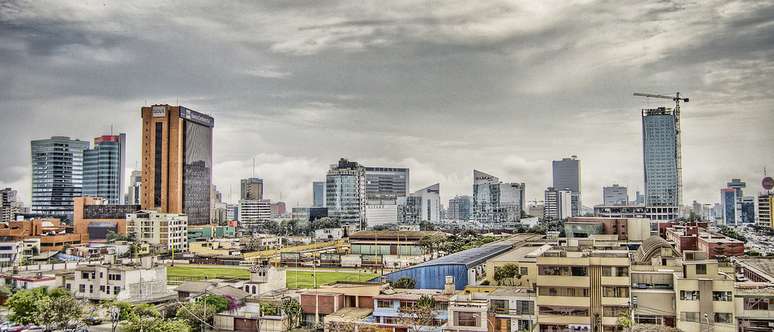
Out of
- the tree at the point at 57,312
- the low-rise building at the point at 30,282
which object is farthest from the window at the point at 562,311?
the low-rise building at the point at 30,282

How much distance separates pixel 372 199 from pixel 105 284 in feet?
462

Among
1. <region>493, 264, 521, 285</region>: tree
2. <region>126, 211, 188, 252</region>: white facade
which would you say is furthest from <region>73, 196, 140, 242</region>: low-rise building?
<region>493, 264, 521, 285</region>: tree

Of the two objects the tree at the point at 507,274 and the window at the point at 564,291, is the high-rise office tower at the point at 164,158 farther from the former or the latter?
the window at the point at 564,291

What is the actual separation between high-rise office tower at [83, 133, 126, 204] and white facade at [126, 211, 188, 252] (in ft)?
210

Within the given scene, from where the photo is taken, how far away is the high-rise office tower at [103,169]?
146 m

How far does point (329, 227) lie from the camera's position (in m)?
121

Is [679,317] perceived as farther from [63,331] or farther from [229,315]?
[63,331]

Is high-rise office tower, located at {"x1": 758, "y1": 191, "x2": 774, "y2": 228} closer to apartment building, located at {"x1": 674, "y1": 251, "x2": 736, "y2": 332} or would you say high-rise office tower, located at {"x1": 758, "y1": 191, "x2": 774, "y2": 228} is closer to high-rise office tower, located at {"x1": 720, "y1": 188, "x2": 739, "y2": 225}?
high-rise office tower, located at {"x1": 720, "y1": 188, "x2": 739, "y2": 225}

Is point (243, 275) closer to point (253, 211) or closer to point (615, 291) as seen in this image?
point (615, 291)

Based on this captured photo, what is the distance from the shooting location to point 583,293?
2695 cm

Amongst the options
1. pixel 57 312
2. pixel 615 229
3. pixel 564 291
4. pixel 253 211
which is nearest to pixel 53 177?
pixel 253 211

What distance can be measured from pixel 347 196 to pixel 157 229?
6093 centimetres

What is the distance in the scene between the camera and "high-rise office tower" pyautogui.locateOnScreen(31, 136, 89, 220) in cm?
13800

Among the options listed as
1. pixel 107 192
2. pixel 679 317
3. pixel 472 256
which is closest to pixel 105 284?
pixel 472 256
